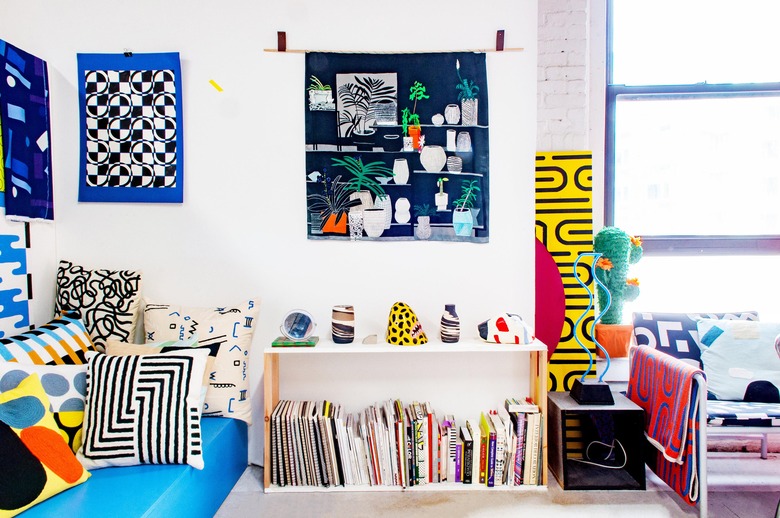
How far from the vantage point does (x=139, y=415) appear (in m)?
1.70

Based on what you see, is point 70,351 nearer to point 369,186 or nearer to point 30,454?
point 30,454

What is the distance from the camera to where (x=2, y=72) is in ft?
6.61

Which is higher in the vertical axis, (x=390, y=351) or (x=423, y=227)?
(x=423, y=227)

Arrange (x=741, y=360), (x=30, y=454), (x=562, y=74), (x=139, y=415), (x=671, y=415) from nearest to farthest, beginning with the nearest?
1. (x=30, y=454)
2. (x=139, y=415)
3. (x=671, y=415)
4. (x=741, y=360)
5. (x=562, y=74)

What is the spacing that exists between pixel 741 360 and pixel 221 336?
2.47 metres

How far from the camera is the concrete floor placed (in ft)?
6.38

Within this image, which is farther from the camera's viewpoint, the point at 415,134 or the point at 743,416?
the point at 415,134

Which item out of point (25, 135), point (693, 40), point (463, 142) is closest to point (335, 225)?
point (463, 142)

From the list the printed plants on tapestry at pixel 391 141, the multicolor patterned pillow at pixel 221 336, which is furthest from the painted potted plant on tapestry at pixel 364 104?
the multicolor patterned pillow at pixel 221 336

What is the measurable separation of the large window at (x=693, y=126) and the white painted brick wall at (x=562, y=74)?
33 centimetres

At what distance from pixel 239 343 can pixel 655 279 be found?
7.92 feet

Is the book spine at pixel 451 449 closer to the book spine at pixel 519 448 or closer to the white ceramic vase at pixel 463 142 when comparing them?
the book spine at pixel 519 448

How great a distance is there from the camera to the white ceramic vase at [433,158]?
94.1 inches

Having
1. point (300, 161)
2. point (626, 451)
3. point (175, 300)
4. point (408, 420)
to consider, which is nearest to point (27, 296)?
point (175, 300)
